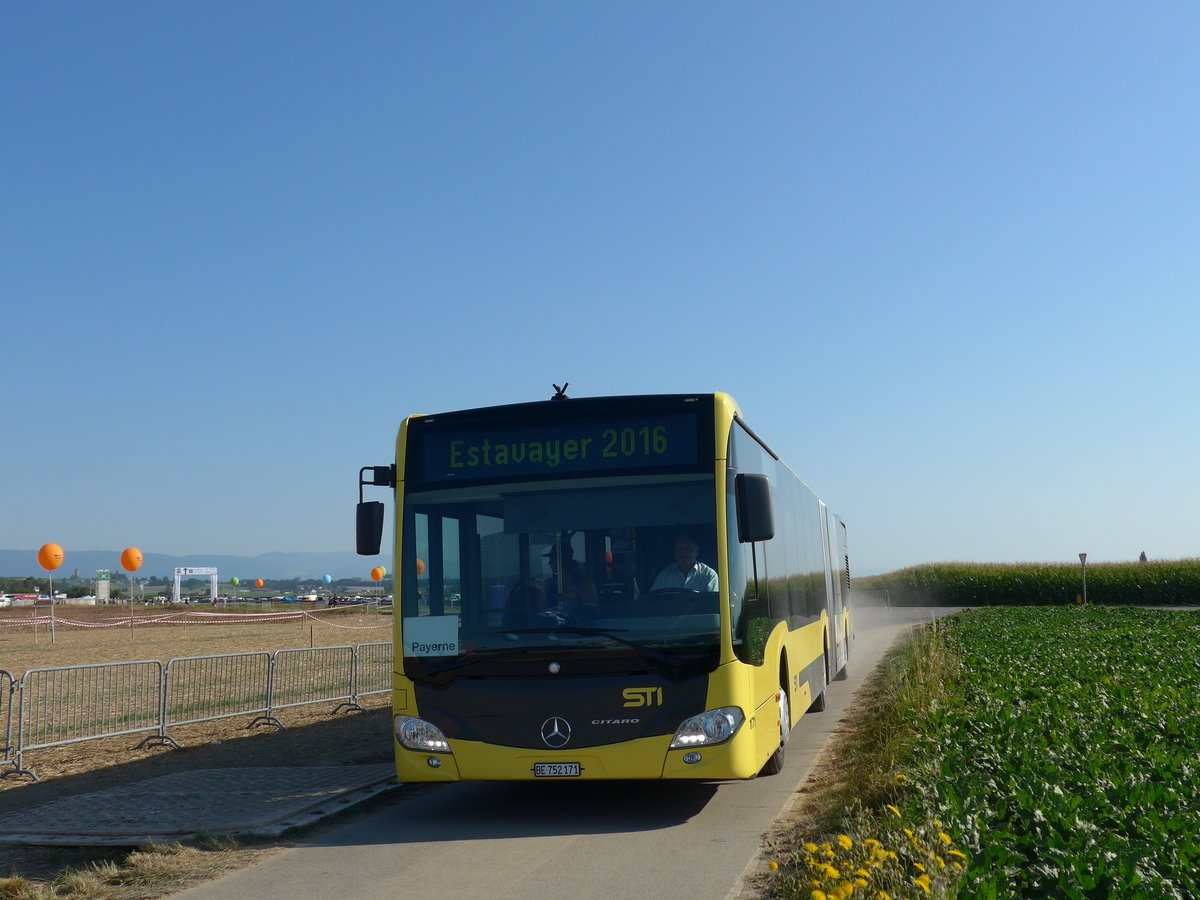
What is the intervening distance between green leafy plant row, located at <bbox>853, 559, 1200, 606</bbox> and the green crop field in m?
49.1

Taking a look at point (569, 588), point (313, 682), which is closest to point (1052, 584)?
point (313, 682)

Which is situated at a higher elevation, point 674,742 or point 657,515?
point 657,515

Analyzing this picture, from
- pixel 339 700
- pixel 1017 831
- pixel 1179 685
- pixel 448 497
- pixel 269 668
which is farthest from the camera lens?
pixel 339 700

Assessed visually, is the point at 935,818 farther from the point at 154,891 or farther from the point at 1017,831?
the point at 154,891

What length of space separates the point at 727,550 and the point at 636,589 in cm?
73

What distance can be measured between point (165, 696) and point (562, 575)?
25.3ft

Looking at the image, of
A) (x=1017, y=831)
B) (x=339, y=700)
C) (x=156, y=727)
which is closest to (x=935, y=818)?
(x=1017, y=831)

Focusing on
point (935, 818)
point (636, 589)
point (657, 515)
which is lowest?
point (935, 818)

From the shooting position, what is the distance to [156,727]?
13.4m

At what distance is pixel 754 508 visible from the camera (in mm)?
8047

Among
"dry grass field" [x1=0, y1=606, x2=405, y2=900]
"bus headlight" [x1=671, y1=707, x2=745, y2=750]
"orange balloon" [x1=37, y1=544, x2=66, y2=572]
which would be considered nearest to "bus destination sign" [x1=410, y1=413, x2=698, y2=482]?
"bus headlight" [x1=671, y1=707, x2=745, y2=750]

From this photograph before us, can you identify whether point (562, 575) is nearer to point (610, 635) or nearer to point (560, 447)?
point (610, 635)

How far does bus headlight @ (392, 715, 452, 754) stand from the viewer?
26.6 feet

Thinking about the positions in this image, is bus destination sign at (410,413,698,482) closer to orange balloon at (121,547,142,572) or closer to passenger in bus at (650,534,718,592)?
passenger in bus at (650,534,718,592)
